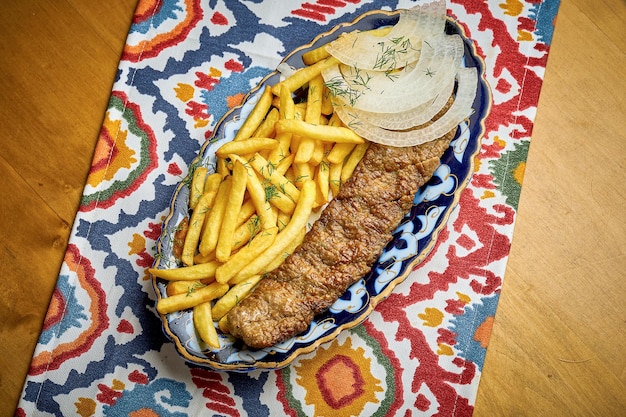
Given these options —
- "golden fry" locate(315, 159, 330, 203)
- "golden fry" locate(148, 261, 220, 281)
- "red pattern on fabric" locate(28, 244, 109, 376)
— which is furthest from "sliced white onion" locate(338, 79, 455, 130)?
"red pattern on fabric" locate(28, 244, 109, 376)

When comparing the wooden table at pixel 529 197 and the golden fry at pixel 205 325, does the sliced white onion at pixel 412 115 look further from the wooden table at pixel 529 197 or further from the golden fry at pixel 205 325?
the golden fry at pixel 205 325

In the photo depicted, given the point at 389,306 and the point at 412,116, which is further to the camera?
the point at 389,306

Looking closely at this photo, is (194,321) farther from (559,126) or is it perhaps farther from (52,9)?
(559,126)

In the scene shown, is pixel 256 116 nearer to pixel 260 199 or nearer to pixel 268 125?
pixel 268 125

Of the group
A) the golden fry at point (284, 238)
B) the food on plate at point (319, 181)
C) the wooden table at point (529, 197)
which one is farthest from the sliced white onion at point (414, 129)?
the wooden table at point (529, 197)

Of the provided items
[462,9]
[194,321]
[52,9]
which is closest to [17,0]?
[52,9]

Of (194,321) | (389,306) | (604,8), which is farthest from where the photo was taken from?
(604,8)

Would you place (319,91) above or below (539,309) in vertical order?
above
